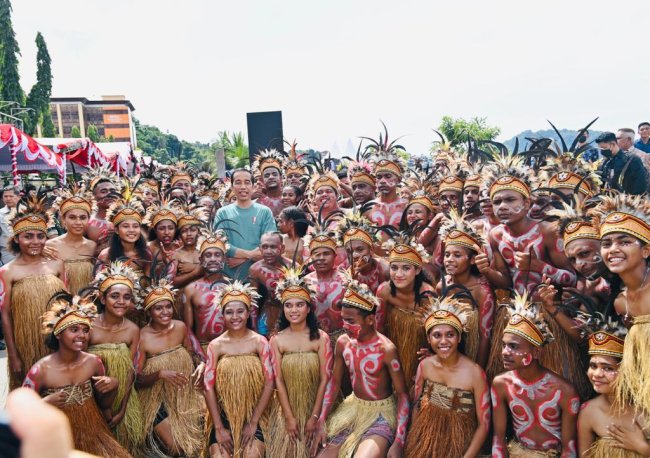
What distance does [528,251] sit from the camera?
338 cm

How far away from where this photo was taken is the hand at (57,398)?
322cm

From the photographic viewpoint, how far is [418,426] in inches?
123

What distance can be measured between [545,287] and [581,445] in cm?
83

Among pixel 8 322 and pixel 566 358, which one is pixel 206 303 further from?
pixel 566 358

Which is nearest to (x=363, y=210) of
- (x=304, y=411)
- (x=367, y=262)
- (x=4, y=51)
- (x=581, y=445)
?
(x=367, y=262)

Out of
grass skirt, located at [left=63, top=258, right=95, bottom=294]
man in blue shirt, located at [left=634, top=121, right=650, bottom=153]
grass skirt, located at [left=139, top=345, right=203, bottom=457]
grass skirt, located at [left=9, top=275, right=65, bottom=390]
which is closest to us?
grass skirt, located at [left=139, top=345, right=203, bottom=457]

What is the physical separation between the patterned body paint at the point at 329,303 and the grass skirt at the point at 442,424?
92 cm

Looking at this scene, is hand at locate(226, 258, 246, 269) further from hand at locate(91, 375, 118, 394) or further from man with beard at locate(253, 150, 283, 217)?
hand at locate(91, 375, 118, 394)

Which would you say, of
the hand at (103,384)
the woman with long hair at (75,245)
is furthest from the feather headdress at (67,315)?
the woman with long hair at (75,245)

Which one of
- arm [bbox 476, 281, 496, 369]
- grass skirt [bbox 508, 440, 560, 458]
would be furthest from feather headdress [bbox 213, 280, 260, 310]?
grass skirt [bbox 508, 440, 560, 458]

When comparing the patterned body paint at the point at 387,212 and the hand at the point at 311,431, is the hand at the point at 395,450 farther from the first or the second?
the patterned body paint at the point at 387,212

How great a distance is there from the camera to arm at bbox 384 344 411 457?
316cm

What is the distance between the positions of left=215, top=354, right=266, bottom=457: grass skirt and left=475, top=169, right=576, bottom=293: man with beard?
1643 millimetres

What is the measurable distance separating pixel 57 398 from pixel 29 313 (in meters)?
1.01
